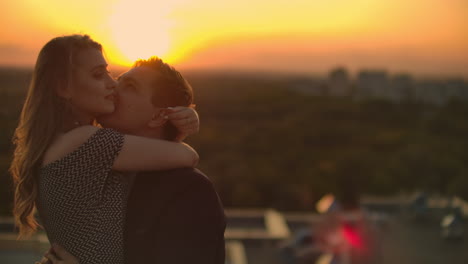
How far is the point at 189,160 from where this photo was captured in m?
1.70

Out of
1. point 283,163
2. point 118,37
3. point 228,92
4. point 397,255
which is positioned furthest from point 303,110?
point 118,37

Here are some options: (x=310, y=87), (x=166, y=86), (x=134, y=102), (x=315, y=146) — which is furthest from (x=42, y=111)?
(x=310, y=87)

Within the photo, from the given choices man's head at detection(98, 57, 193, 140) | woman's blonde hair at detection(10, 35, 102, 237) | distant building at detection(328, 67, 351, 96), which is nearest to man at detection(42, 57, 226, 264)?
man's head at detection(98, 57, 193, 140)

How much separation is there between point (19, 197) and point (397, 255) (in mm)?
11493

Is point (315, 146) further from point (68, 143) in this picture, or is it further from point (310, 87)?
point (68, 143)

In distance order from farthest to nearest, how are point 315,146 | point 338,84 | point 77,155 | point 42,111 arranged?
point 338,84 → point 315,146 → point 42,111 → point 77,155

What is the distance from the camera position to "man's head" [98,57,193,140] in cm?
174

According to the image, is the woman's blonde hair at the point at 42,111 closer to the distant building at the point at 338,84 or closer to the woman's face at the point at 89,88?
the woman's face at the point at 89,88

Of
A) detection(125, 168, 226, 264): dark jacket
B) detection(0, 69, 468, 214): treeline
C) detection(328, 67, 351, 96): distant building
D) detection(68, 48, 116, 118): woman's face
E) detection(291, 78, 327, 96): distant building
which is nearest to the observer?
detection(125, 168, 226, 264): dark jacket

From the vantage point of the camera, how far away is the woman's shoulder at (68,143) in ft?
5.19

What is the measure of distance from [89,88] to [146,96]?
0.61ft

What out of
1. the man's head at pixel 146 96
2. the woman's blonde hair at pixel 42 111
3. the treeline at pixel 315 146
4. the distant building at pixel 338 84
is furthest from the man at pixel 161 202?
the distant building at pixel 338 84

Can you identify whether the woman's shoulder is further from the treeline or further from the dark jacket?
the treeline

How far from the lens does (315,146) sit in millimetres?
36156
